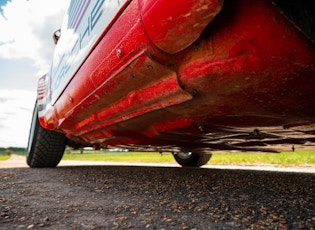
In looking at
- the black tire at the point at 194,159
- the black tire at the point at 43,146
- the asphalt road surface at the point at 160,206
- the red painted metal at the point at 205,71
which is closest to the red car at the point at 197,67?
the red painted metal at the point at 205,71

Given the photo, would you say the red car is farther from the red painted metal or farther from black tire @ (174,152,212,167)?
black tire @ (174,152,212,167)

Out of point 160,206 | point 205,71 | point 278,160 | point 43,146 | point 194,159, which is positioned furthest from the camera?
point 278,160

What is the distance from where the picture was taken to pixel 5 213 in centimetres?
109

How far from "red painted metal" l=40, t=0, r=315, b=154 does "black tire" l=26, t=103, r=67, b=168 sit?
165 centimetres

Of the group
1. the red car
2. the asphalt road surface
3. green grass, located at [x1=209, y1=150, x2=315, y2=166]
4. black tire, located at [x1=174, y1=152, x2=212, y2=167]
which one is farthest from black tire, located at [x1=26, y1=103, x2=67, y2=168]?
Result: green grass, located at [x1=209, y1=150, x2=315, y2=166]

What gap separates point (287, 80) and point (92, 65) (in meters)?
0.90

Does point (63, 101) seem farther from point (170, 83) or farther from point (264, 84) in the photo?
point (264, 84)

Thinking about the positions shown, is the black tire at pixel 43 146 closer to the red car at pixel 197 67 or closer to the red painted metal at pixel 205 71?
the red car at pixel 197 67

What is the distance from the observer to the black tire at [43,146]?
3012 mm

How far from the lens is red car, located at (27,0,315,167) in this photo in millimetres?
807

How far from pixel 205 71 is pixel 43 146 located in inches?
99.8

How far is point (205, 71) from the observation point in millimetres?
970

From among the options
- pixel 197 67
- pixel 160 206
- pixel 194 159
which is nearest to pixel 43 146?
pixel 194 159

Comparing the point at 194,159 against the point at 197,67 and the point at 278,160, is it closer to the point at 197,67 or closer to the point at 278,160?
the point at 278,160
